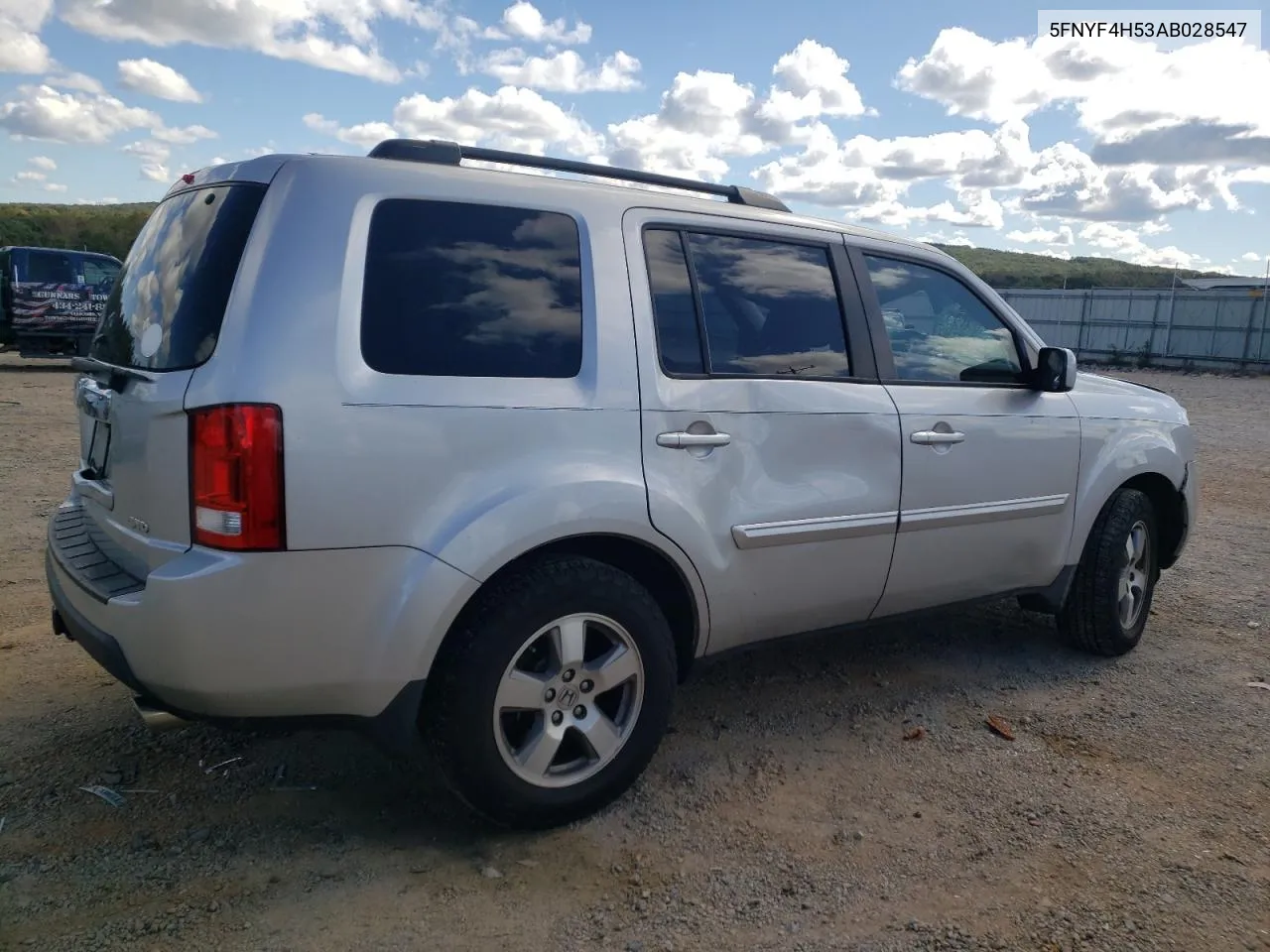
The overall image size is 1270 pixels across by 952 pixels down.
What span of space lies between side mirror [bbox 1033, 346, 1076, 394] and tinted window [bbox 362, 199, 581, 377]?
85.7 inches

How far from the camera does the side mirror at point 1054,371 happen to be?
165 inches

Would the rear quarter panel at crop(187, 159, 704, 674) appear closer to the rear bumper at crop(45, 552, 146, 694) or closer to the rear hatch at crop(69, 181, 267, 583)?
the rear hatch at crop(69, 181, 267, 583)

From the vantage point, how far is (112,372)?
284 centimetres

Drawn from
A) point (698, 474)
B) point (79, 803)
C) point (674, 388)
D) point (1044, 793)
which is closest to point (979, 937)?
point (1044, 793)

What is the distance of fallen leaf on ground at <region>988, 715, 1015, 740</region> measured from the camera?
385 cm

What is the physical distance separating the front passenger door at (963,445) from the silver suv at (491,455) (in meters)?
0.02

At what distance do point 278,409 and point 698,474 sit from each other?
1.28 m

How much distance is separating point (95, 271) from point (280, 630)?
16.9 m

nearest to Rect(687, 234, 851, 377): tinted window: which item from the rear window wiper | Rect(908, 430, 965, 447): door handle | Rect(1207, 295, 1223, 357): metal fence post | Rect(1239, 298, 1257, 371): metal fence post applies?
Rect(908, 430, 965, 447): door handle

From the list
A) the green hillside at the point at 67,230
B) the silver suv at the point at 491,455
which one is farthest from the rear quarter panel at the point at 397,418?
the green hillside at the point at 67,230

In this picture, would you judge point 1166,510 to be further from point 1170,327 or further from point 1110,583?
point 1170,327

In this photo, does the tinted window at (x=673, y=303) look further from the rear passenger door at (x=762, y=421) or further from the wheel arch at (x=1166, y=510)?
the wheel arch at (x=1166, y=510)

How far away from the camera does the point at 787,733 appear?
3.81 m

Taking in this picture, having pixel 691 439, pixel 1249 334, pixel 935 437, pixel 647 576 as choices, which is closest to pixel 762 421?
Answer: pixel 691 439
